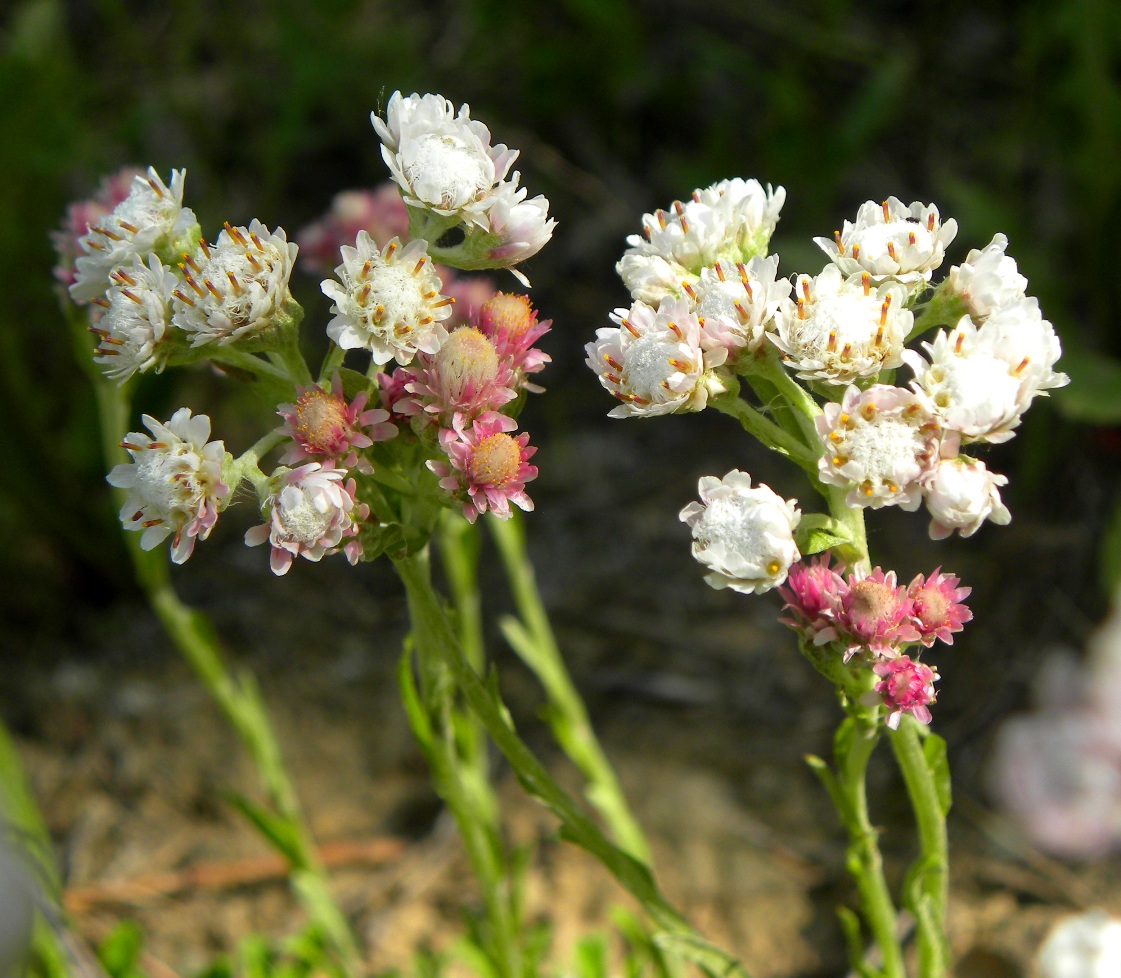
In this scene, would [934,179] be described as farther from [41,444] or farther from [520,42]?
[41,444]

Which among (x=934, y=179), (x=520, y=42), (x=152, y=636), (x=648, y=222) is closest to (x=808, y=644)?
(x=648, y=222)

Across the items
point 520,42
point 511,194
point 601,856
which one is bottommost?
point 601,856

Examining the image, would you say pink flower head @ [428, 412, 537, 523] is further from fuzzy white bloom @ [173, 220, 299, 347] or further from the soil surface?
the soil surface

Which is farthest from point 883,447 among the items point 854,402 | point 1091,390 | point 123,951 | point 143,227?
point 1091,390

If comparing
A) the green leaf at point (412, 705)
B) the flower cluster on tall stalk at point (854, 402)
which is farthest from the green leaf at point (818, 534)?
the green leaf at point (412, 705)

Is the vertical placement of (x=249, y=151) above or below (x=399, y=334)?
above

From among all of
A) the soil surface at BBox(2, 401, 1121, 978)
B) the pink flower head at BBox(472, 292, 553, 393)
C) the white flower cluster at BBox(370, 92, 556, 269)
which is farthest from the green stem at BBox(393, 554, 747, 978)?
the soil surface at BBox(2, 401, 1121, 978)

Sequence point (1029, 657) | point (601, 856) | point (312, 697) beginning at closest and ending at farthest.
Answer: point (601, 856), point (1029, 657), point (312, 697)
